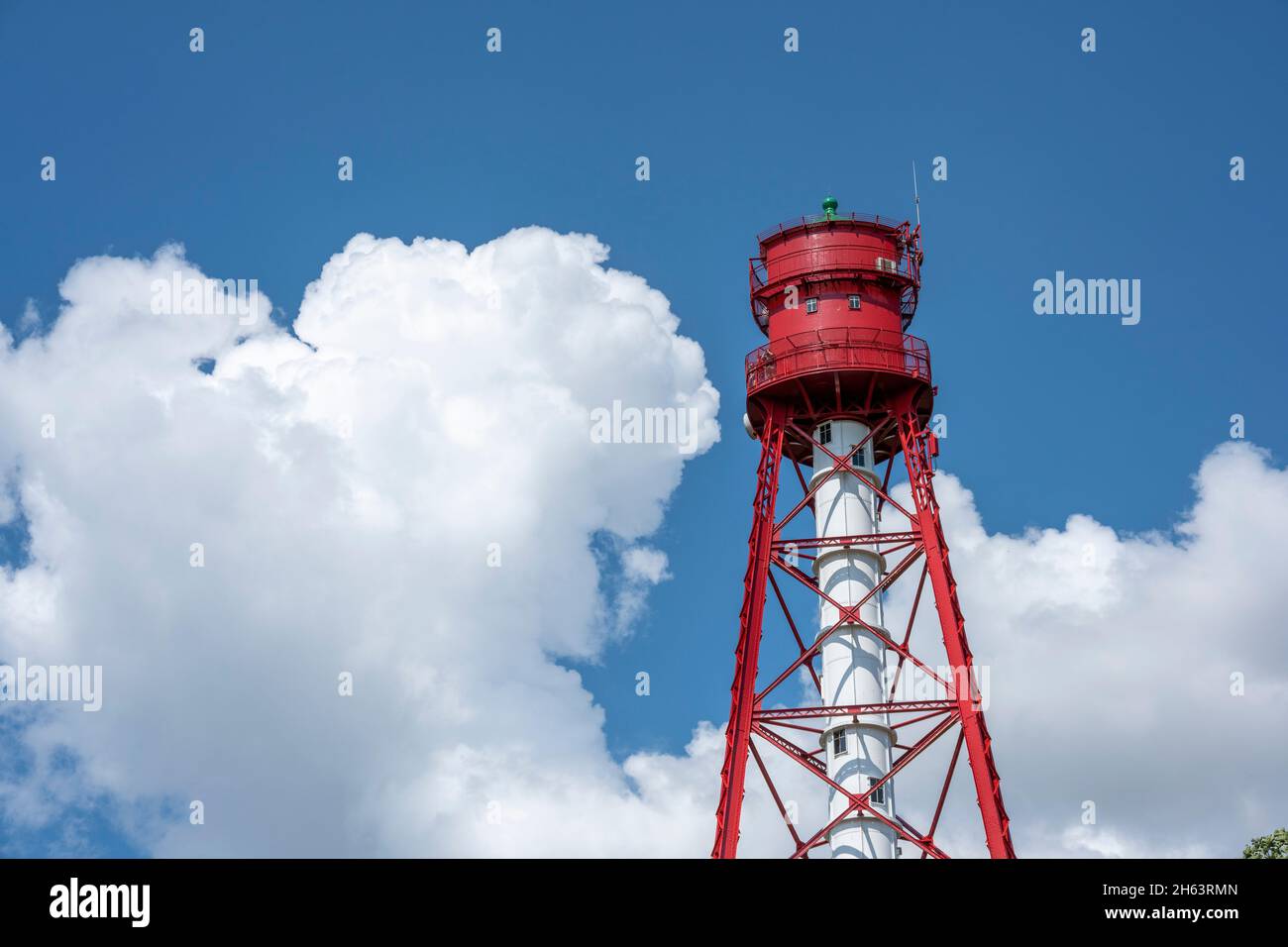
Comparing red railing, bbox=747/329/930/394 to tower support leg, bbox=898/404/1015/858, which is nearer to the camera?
tower support leg, bbox=898/404/1015/858

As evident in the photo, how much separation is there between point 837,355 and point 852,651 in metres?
11.5

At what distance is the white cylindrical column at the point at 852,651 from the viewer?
73562mm

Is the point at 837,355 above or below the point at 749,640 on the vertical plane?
above

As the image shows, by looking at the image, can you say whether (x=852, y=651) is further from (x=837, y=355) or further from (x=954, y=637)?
(x=837, y=355)

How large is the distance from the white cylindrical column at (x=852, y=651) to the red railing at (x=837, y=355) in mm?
2771

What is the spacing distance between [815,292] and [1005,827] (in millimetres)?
22529

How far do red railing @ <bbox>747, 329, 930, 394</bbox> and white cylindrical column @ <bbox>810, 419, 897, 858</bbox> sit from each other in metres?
2.77

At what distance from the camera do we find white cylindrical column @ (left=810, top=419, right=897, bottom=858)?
73562 millimetres

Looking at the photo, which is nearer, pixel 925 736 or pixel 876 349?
pixel 925 736

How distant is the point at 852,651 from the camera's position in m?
76.4
